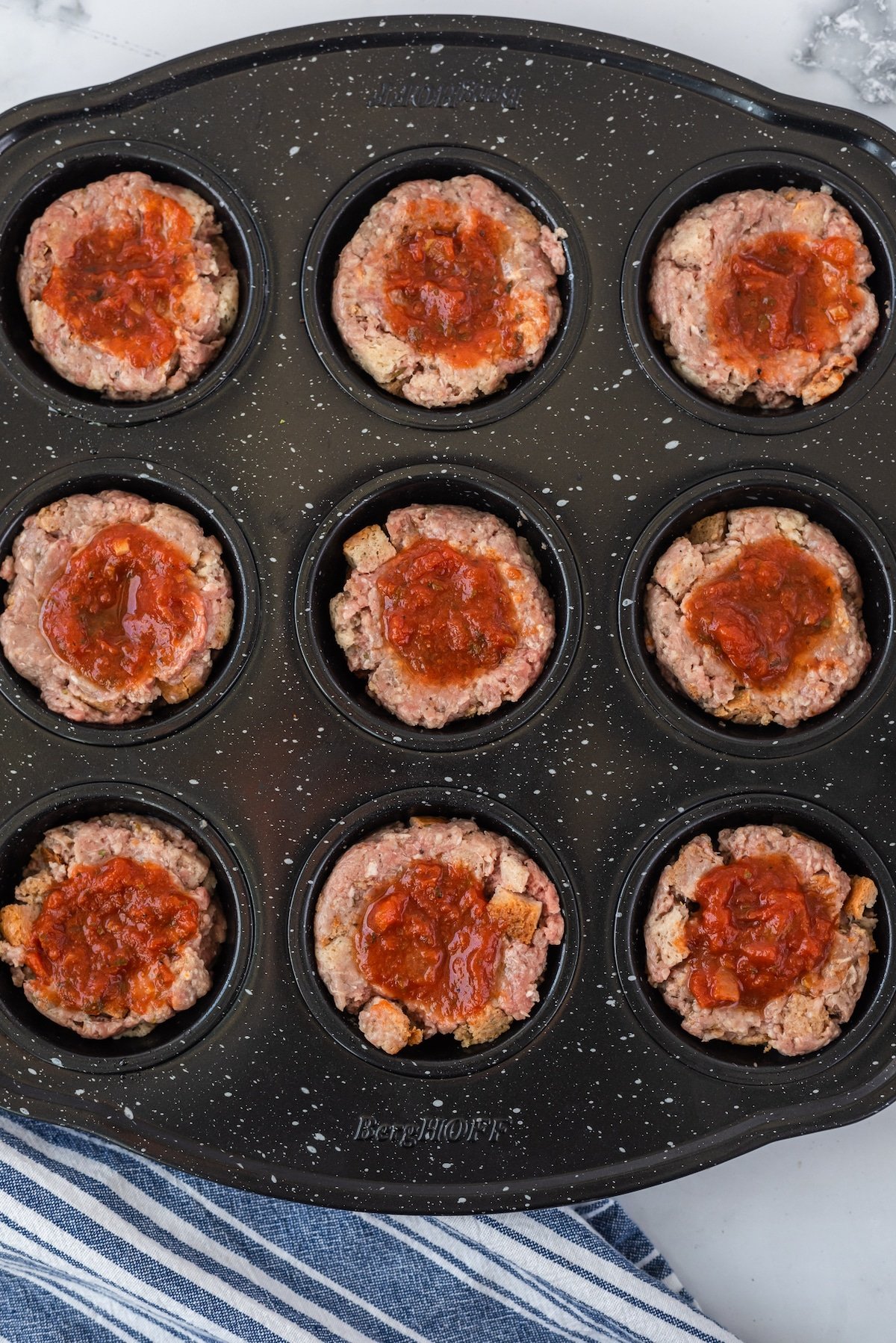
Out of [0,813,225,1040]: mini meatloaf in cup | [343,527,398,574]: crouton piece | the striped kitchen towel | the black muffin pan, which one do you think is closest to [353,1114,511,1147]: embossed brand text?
the black muffin pan

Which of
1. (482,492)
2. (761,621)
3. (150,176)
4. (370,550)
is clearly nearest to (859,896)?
(761,621)

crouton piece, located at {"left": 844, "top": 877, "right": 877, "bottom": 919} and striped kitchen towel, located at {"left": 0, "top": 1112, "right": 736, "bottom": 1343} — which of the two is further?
striped kitchen towel, located at {"left": 0, "top": 1112, "right": 736, "bottom": 1343}

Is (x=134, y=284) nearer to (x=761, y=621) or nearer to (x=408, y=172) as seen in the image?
(x=408, y=172)

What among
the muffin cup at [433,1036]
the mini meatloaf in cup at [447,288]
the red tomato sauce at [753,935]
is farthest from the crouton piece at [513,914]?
the mini meatloaf in cup at [447,288]

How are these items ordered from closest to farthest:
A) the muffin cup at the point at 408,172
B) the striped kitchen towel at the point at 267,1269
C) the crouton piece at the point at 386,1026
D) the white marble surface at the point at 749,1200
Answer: the crouton piece at the point at 386,1026
the muffin cup at the point at 408,172
the striped kitchen towel at the point at 267,1269
the white marble surface at the point at 749,1200

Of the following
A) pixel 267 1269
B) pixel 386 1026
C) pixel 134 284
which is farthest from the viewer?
pixel 267 1269

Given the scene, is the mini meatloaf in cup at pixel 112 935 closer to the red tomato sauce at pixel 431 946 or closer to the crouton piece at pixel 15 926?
the crouton piece at pixel 15 926

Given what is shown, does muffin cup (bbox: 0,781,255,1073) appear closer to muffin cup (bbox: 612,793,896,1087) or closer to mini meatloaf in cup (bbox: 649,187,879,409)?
muffin cup (bbox: 612,793,896,1087)
